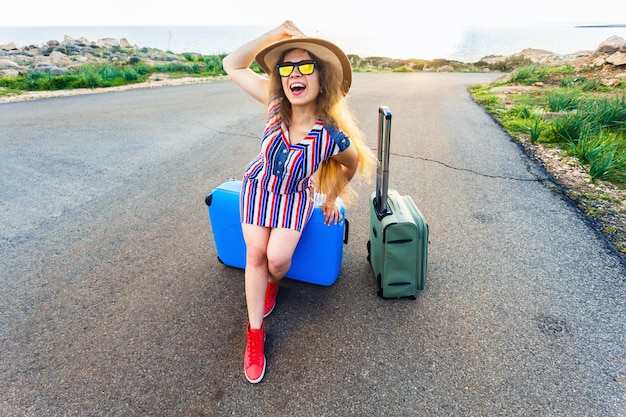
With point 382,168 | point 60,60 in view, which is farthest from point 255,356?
point 60,60

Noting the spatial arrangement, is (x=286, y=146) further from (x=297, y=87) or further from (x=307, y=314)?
(x=307, y=314)

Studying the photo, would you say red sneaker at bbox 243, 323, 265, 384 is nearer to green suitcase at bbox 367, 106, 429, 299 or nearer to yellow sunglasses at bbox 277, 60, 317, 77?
green suitcase at bbox 367, 106, 429, 299

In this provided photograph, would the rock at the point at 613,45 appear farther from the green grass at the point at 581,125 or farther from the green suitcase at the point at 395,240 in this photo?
the green suitcase at the point at 395,240

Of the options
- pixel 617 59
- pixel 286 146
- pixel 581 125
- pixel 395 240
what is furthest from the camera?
pixel 617 59

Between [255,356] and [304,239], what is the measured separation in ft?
2.52

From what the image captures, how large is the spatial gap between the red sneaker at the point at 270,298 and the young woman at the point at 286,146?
0.63 ft

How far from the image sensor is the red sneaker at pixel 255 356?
187 centimetres

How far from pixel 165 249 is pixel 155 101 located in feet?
24.1

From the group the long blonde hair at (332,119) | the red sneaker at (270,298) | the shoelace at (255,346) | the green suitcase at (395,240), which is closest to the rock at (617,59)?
the green suitcase at (395,240)

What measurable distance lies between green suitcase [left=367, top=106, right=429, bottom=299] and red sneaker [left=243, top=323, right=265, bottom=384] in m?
0.85

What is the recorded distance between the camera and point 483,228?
3.23 m

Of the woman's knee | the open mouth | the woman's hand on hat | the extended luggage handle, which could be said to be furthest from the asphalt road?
the woman's hand on hat

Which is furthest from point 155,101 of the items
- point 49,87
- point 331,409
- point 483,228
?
point 331,409

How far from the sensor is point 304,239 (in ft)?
7.80
